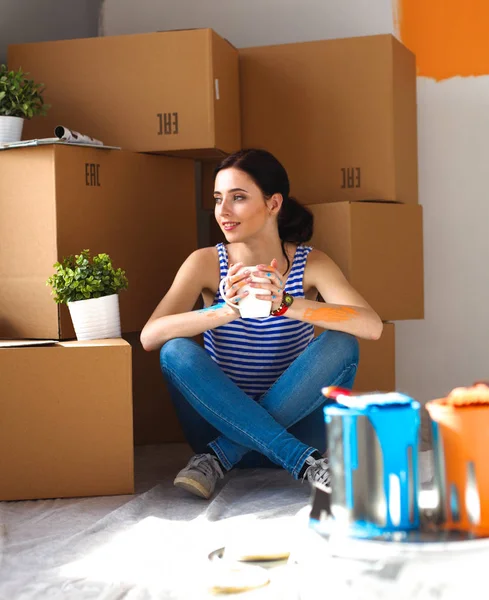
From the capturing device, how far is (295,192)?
7.86ft

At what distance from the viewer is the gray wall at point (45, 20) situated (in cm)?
243

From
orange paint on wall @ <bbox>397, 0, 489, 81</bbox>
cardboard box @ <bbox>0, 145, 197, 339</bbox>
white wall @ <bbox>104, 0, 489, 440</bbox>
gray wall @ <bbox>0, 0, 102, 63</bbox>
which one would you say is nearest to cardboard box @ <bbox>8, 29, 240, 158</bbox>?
cardboard box @ <bbox>0, 145, 197, 339</bbox>

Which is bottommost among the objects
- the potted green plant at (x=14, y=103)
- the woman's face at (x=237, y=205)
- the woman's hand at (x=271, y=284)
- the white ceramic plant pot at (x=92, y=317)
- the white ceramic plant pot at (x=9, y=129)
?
the white ceramic plant pot at (x=92, y=317)

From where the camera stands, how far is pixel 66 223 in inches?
78.5

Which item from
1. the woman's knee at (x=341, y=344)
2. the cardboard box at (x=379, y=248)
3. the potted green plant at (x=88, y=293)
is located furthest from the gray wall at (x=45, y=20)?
the woman's knee at (x=341, y=344)

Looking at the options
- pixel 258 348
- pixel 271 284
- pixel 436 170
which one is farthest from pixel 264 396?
pixel 436 170

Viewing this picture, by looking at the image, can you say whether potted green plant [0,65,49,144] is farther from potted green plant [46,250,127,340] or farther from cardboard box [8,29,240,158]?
potted green plant [46,250,127,340]

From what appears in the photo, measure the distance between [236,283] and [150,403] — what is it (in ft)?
2.90

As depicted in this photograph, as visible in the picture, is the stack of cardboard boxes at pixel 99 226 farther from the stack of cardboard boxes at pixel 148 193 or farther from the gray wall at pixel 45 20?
the gray wall at pixel 45 20

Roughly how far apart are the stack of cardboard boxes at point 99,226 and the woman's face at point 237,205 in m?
0.23

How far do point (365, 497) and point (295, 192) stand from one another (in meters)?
1.59

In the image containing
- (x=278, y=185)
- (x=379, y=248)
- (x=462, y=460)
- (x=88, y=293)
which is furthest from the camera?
(x=379, y=248)

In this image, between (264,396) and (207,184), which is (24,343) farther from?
(207,184)

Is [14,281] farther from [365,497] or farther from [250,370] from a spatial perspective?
[365,497]
